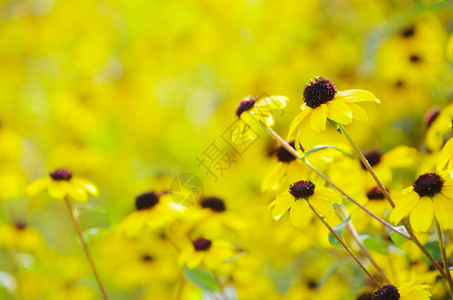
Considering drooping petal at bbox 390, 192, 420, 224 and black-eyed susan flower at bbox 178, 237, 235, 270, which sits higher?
black-eyed susan flower at bbox 178, 237, 235, 270

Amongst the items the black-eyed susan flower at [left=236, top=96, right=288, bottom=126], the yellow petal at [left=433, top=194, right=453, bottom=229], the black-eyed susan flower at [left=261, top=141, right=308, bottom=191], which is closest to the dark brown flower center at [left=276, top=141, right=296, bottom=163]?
the black-eyed susan flower at [left=261, top=141, right=308, bottom=191]

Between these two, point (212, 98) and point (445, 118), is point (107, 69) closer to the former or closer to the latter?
point (212, 98)

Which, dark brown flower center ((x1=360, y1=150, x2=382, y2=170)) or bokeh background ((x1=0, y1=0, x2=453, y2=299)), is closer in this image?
dark brown flower center ((x1=360, y1=150, x2=382, y2=170))

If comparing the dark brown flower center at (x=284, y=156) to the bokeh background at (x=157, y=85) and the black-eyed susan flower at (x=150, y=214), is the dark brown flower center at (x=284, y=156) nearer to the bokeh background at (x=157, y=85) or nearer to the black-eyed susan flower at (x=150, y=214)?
the black-eyed susan flower at (x=150, y=214)

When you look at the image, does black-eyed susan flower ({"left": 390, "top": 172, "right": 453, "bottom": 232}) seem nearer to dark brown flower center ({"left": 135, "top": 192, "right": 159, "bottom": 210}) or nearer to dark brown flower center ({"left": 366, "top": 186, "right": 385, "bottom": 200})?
dark brown flower center ({"left": 366, "top": 186, "right": 385, "bottom": 200})

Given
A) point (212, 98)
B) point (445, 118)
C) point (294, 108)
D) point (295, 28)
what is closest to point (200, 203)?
point (445, 118)

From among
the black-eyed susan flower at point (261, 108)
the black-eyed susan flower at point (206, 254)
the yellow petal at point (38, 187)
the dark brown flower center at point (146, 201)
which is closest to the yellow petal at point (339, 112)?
the black-eyed susan flower at point (261, 108)
